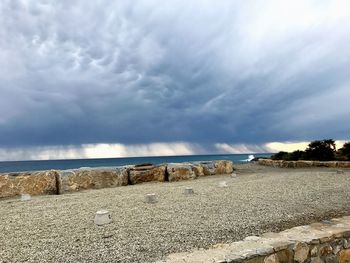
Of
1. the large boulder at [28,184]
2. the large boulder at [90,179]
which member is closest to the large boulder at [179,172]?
the large boulder at [90,179]

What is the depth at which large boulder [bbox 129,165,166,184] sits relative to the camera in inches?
479

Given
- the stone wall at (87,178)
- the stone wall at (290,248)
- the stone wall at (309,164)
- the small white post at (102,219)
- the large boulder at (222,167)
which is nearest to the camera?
the stone wall at (290,248)

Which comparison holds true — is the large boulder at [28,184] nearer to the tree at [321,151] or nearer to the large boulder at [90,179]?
the large boulder at [90,179]

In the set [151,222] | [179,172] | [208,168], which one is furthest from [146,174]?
[151,222]

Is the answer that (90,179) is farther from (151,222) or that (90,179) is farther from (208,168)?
(151,222)

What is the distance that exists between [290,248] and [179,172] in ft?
29.1

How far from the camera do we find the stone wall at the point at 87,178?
393 inches

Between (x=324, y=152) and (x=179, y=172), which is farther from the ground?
(x=324, y=152)

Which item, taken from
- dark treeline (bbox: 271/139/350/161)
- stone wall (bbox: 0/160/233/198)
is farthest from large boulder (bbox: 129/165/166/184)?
dark treeline (bbox: 271/139/350/161)

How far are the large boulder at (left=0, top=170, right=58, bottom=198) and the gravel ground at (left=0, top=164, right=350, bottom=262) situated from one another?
2.75 metres

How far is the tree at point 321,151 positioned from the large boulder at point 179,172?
1087 cm

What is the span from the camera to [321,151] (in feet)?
68.0

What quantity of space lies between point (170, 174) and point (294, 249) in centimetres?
876

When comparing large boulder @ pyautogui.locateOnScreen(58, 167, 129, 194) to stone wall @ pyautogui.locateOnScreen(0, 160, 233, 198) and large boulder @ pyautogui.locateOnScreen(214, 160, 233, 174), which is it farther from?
large boulder @ pyautogui.locateOnScreen(214, 160, 233, 174)
